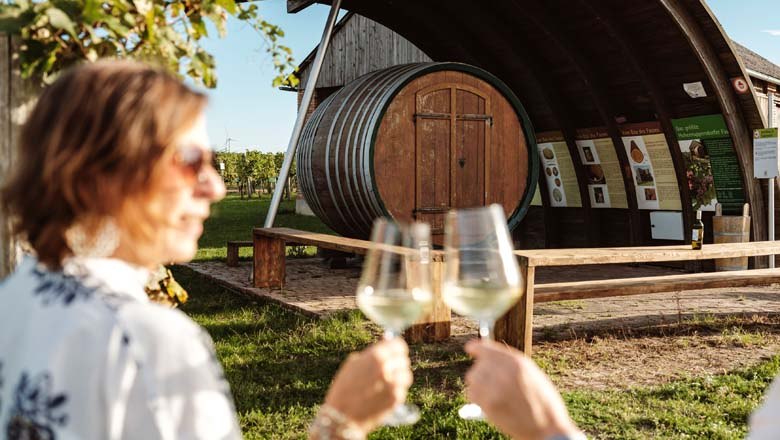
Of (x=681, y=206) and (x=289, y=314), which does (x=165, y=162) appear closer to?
(x=289, y=314)

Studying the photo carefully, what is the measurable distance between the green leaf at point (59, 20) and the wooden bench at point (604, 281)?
2.89 metres

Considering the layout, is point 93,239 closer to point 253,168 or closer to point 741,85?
point 741,85

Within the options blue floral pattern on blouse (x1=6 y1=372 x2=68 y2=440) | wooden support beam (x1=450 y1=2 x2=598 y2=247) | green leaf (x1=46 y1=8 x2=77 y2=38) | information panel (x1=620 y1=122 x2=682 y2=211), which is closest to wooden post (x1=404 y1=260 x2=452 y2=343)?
green leaf (x1=46 y1=8 x2=77 y2=38)

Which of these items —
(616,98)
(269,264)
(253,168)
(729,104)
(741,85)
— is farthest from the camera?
(253,168)

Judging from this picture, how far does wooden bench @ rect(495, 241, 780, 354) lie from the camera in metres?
4.36

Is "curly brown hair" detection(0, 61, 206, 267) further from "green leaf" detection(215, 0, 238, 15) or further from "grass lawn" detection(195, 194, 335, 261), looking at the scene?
"grass lawn" detection(195, 194, 335, 261)

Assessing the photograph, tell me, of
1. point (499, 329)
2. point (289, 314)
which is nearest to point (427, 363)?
point (499, 329)

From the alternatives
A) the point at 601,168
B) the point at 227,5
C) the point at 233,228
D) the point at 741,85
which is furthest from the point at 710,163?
the point at 233,228

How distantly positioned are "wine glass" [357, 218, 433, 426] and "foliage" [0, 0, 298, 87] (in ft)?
3.66

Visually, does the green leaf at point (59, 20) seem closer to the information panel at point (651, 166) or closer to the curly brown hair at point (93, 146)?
the curly brown hair at point (93, 146)

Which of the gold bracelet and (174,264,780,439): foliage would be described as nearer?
the gold bracelet

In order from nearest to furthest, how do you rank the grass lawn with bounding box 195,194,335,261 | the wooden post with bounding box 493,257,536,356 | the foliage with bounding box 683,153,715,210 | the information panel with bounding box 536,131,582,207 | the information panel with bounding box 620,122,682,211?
1. the wooden post with bounding box 493,257,536,356
2. the foliage with bounding box 683,153,715,210
3. the information panel with bounding box 620,122,682,211
4. the information panel with bounding box 536,131,582,207
5. the grass lawn with bounding box 195,194,335,261

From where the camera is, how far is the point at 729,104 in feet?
26.3

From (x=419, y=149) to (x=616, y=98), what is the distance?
131 inches
